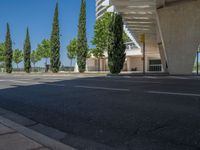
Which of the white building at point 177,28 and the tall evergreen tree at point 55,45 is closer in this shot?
the white building at point 177,28

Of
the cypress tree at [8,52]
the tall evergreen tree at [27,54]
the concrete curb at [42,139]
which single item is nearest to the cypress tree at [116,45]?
the concrete curb at [42,139]

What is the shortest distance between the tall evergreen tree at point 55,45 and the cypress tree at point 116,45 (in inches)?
643

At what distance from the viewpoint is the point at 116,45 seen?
2811 centimetres

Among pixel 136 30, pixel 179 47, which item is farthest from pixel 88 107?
pixel 136 30

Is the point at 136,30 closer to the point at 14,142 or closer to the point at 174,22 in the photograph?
the point at 174,22

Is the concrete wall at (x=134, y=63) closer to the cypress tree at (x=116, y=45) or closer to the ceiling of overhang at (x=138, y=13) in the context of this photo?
the ceiling of overhang at (x=138, y=13)

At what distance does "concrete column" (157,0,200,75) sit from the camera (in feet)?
67.4

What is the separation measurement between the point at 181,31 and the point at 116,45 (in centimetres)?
883

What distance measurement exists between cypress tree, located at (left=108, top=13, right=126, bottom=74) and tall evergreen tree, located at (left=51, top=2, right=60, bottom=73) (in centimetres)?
1633

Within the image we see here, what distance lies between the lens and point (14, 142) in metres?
3.56

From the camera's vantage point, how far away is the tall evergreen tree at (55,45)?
41.9 m

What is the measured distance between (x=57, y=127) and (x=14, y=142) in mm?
1237

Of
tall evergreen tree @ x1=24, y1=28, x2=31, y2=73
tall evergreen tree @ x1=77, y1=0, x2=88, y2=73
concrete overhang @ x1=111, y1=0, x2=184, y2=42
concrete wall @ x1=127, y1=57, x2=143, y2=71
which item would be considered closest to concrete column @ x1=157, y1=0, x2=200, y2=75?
concrete overhang @ x1=111, y1=0, x2=184, y2=42

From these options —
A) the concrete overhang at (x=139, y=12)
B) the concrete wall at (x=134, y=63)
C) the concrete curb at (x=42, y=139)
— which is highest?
the concrete overhang at (x=139, y=12)
